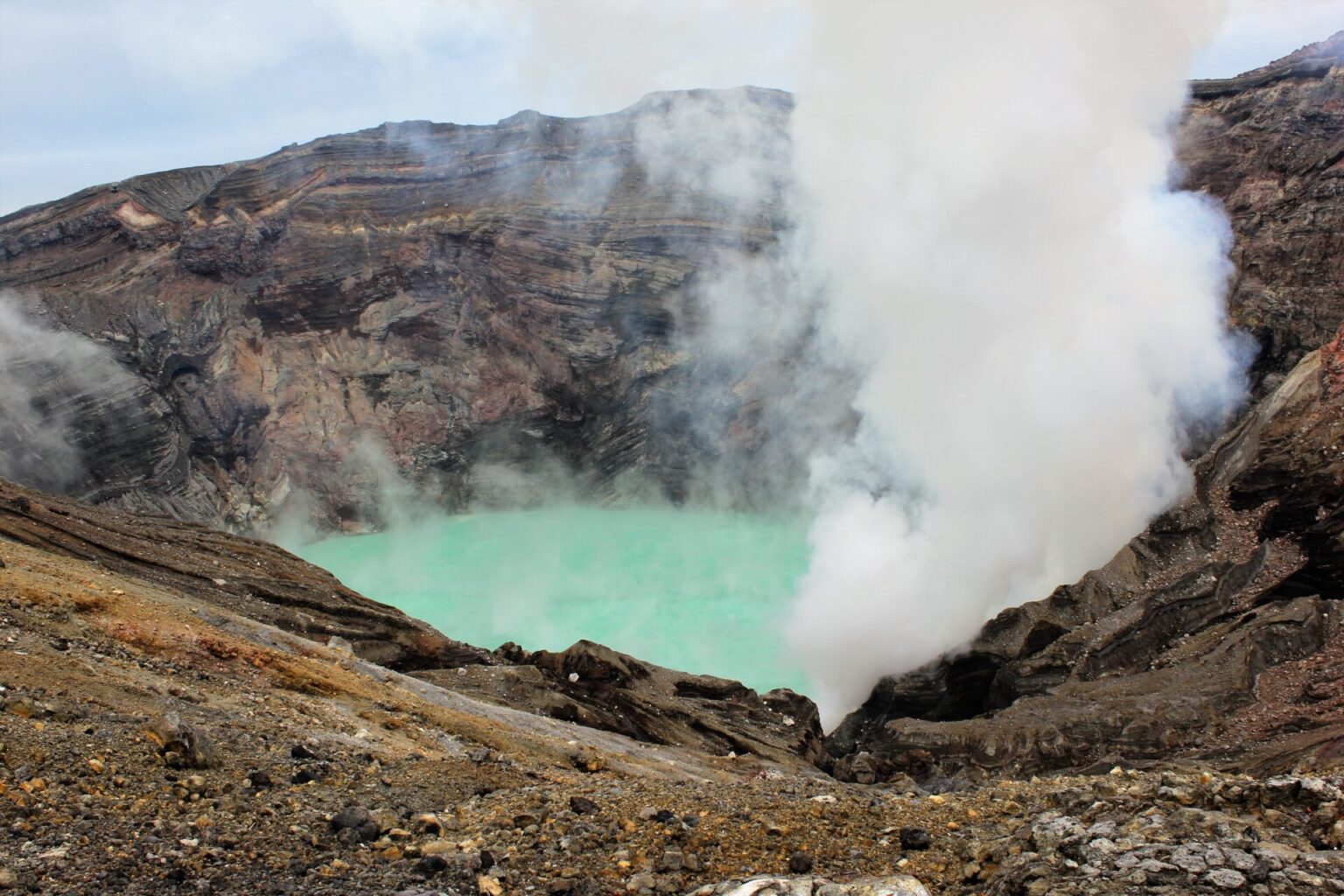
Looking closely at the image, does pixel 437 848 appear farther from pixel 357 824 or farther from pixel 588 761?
pixel 588 761

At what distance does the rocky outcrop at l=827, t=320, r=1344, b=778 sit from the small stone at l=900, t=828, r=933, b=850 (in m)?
8.21

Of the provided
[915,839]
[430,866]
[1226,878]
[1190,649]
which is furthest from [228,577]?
[1226,878]

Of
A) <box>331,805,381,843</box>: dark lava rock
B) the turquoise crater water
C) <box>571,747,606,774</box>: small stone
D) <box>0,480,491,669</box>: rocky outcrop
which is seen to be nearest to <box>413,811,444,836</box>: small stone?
<box>331,805,381,843</box>: dark lava rock

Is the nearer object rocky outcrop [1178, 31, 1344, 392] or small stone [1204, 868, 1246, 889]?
small stone [1204, 868, 1246, 889]

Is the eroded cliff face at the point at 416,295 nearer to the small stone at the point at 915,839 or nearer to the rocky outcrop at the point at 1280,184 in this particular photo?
the rocky outcrop at the point at 1280,184

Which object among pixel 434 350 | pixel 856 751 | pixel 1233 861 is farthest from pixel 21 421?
pixel 1233 861

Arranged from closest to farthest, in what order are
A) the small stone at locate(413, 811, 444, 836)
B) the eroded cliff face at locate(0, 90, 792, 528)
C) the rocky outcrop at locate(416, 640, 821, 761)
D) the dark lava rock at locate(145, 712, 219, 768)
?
1. the small stone at locate(413, 811, 444, 836)
2. the dark lava rock at locate(145, 712, 219, 768)
3. the rocky outcrop at locate(416, 640, 821, 761)
4. the eroded cliff face at locate(0, 90, 792, 528)

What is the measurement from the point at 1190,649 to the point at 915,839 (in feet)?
40.9

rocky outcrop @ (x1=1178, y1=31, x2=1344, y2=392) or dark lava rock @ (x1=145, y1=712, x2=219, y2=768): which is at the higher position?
rocky outcrop @ (x1=1178, y1=31, x2=1344, y2=392)

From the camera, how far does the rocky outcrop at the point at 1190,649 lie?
17172mm

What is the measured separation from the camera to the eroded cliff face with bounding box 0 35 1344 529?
39406 millimetres

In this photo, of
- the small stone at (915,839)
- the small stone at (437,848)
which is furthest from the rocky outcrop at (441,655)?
the small stone at (915,839)

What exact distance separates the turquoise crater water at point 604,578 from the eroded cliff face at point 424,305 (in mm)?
2053

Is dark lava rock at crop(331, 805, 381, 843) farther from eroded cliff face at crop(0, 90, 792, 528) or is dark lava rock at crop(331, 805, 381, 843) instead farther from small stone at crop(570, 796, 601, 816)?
eroded cliff face at crop(0, 90, 792, 528)
